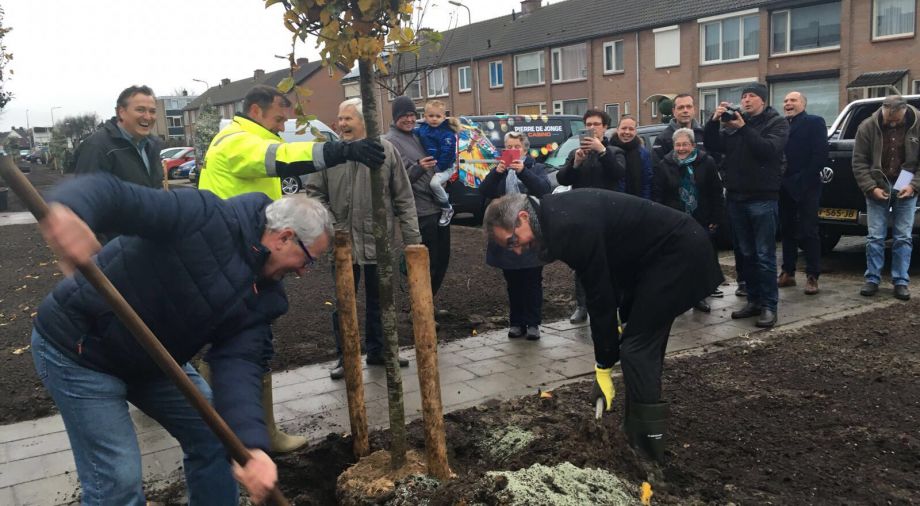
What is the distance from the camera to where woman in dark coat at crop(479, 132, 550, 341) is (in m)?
6.07

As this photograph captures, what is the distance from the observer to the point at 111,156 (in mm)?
4777

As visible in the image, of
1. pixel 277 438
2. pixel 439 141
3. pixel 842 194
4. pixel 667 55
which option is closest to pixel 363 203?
pixel 439 141

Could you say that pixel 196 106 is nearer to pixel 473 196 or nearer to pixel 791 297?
pixel 473 196

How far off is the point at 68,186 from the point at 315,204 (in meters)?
0.81

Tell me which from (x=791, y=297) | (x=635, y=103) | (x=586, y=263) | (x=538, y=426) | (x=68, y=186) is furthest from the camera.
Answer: (x=635, y=103)

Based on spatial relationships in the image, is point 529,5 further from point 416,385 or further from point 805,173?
point 416,385

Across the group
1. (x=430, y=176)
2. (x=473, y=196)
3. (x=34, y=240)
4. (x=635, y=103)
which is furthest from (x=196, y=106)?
(x=430, y=176)

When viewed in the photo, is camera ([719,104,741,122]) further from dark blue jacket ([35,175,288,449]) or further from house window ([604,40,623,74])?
house window ([604,40,623,74])

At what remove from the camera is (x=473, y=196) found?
12906 mm

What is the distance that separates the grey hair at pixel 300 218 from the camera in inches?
102

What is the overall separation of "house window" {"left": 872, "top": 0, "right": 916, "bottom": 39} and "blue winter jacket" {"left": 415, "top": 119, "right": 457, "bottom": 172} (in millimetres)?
24524

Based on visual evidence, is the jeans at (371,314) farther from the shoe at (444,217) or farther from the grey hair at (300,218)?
the grey hair at (300,218)

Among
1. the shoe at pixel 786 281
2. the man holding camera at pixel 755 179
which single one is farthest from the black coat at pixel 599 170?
the shoe at pixel 786 281

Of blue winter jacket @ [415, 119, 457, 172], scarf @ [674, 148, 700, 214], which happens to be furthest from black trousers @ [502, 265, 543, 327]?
scarf @ [674, 148, 700, 214]
